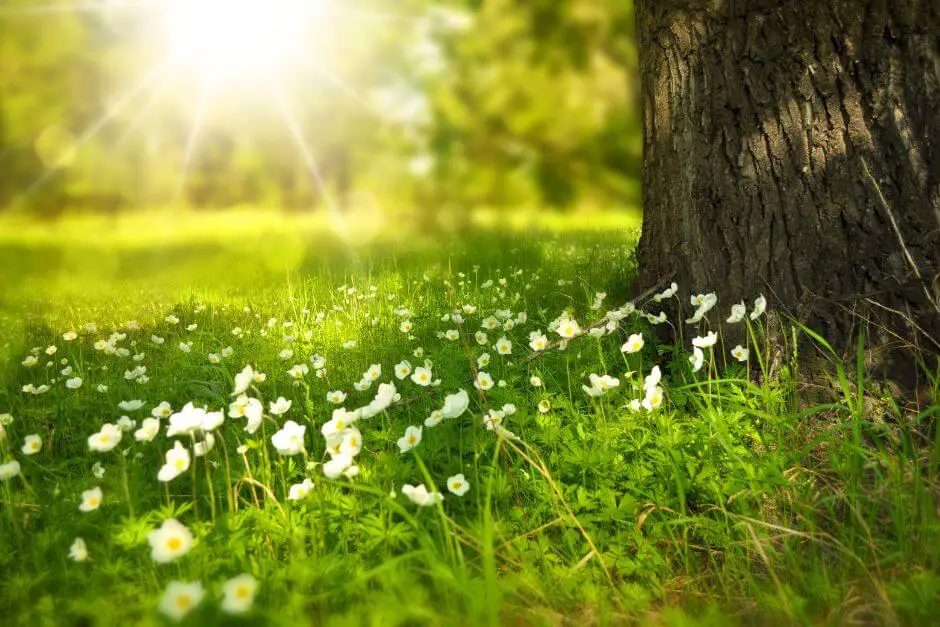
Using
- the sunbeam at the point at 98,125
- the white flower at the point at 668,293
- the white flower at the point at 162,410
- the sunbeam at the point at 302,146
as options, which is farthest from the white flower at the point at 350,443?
the sunbeam at the point at 98,125

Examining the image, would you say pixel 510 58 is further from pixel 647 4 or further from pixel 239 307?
pixel 239 307

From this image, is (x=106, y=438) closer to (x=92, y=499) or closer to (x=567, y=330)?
(x=92, y=499)

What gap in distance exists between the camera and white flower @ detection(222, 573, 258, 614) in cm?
100

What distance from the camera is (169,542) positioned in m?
1.18

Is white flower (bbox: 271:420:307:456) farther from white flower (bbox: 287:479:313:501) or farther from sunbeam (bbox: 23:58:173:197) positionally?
sunbeam (bbox: 23:58:173:197)

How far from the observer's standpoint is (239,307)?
4004 millimetres

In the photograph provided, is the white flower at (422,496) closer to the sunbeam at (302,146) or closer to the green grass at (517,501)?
the green grass at (517,501)

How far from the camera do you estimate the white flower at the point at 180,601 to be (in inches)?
39.3

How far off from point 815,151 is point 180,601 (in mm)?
2172

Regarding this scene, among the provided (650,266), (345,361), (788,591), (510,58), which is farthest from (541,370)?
(510,58)

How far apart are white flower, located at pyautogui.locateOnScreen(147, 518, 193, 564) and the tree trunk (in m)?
1.87

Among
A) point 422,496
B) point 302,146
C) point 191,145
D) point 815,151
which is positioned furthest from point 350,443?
point 191,145

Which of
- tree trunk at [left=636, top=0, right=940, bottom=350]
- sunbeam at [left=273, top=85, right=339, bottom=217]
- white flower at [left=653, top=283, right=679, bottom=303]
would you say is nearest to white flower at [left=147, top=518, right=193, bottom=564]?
white flower at [left=653, top=283, right=679, bottom=303]

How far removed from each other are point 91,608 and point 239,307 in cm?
290
